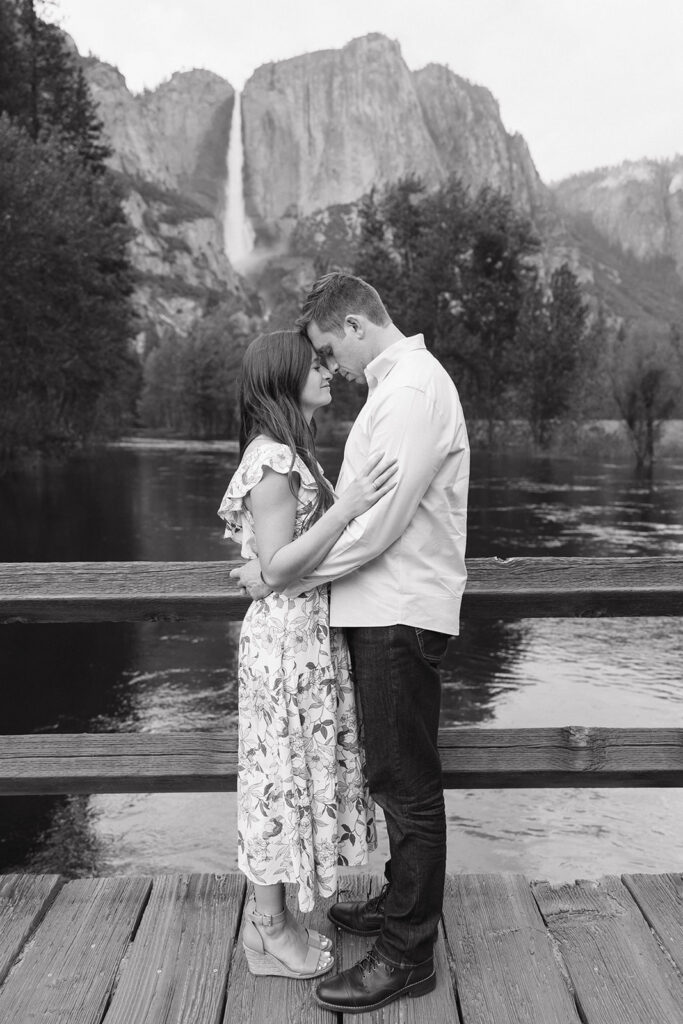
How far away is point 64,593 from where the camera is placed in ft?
9.52

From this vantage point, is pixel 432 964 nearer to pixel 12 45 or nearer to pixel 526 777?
pixel 526 777

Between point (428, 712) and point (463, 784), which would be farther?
point (463, 784)

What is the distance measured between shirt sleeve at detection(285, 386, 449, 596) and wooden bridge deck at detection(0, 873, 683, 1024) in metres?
1.24

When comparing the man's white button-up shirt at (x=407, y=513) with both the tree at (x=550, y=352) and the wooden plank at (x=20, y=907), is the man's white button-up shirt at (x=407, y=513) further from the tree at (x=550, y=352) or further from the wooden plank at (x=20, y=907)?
the tree at (x=550, y=352)

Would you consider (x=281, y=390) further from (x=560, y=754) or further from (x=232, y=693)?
(x=232, y=693)

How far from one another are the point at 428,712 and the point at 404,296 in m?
53.1

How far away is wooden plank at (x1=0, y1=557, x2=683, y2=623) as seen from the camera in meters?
2.89

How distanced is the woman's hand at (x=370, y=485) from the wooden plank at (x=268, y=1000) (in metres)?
1.34

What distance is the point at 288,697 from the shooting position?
2559 mm

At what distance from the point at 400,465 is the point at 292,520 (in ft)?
1.24

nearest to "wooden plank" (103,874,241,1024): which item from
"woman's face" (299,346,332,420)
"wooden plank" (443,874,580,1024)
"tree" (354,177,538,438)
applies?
"wooden plank" (443,874,580,1024)

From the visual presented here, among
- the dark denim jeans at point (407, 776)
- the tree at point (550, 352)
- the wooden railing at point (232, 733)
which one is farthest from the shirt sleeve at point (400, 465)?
the tree at point (550, 352)

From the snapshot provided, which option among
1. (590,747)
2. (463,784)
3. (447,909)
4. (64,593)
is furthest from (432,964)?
(64,593)

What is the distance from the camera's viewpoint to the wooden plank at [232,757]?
303 cm
